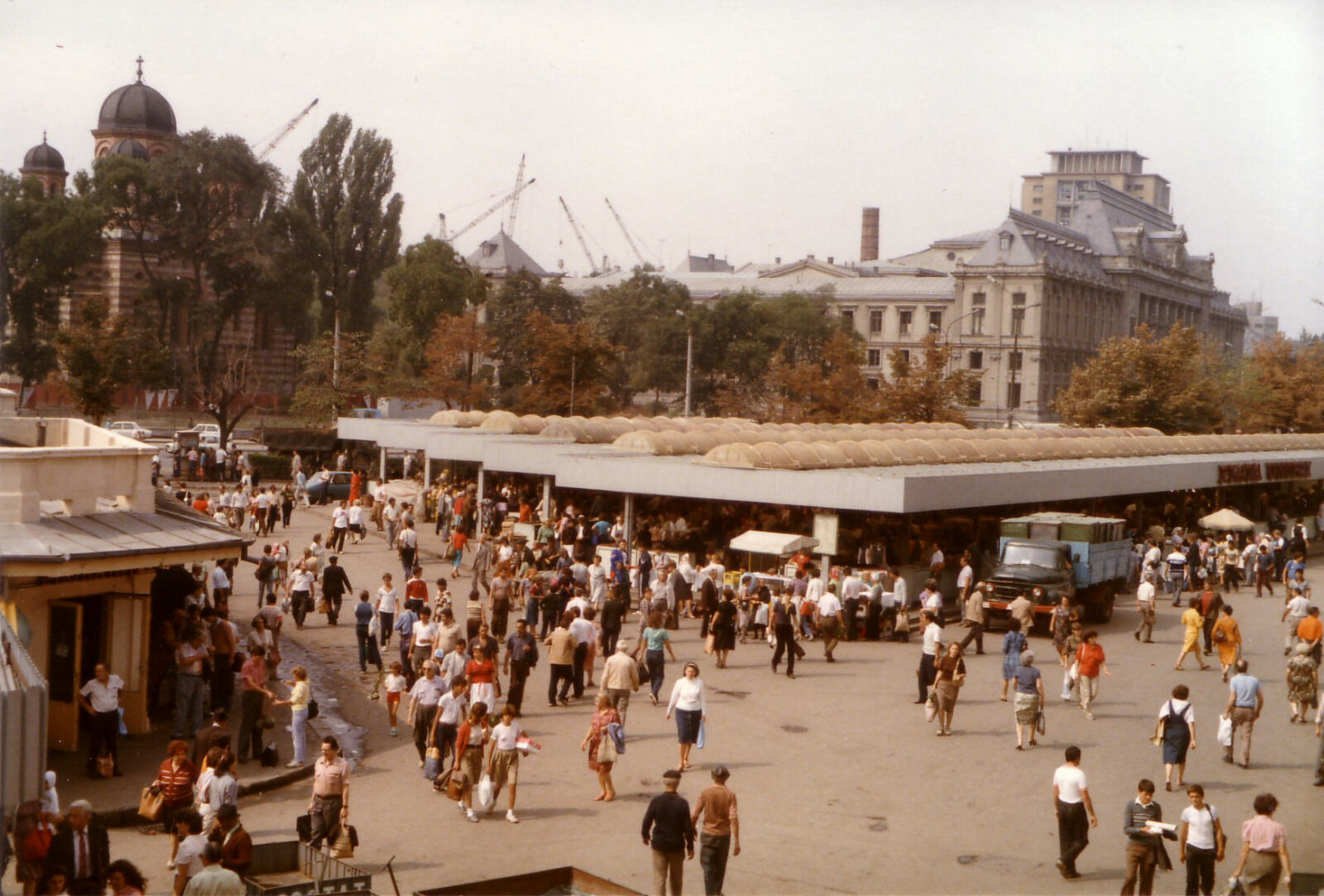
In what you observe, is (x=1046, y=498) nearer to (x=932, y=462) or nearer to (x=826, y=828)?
(x=932, y=462)

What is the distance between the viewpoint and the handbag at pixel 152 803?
43.0ft

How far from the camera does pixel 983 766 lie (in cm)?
1708

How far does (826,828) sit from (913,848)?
1.00 meters

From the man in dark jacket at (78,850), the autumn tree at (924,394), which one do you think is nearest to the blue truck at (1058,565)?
the man in dark jacket at (78,850)

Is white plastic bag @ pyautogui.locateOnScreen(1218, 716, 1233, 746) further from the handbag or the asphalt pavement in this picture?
the handbag

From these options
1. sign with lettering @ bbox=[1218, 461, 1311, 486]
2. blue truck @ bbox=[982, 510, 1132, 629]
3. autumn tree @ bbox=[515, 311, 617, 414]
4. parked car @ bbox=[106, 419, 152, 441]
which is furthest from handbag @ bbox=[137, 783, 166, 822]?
parked car @ bbox=[106, 419, 152, 441]

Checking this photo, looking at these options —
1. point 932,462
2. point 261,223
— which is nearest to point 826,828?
point 932,462

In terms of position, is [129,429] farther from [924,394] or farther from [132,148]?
[924,394]

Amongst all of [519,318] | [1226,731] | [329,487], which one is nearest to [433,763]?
[1226,731]

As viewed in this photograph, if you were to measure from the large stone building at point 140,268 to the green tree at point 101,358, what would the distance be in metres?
4.95

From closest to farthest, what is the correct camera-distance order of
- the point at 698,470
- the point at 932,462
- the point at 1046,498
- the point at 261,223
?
the point at 698,470
the point at 1046,498
the point at 932,462
the point at 261,223

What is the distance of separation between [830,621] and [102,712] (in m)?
12.6

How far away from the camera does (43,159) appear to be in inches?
3159

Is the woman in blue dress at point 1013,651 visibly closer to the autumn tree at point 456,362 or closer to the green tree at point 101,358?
the autumn tree at point 456,362
